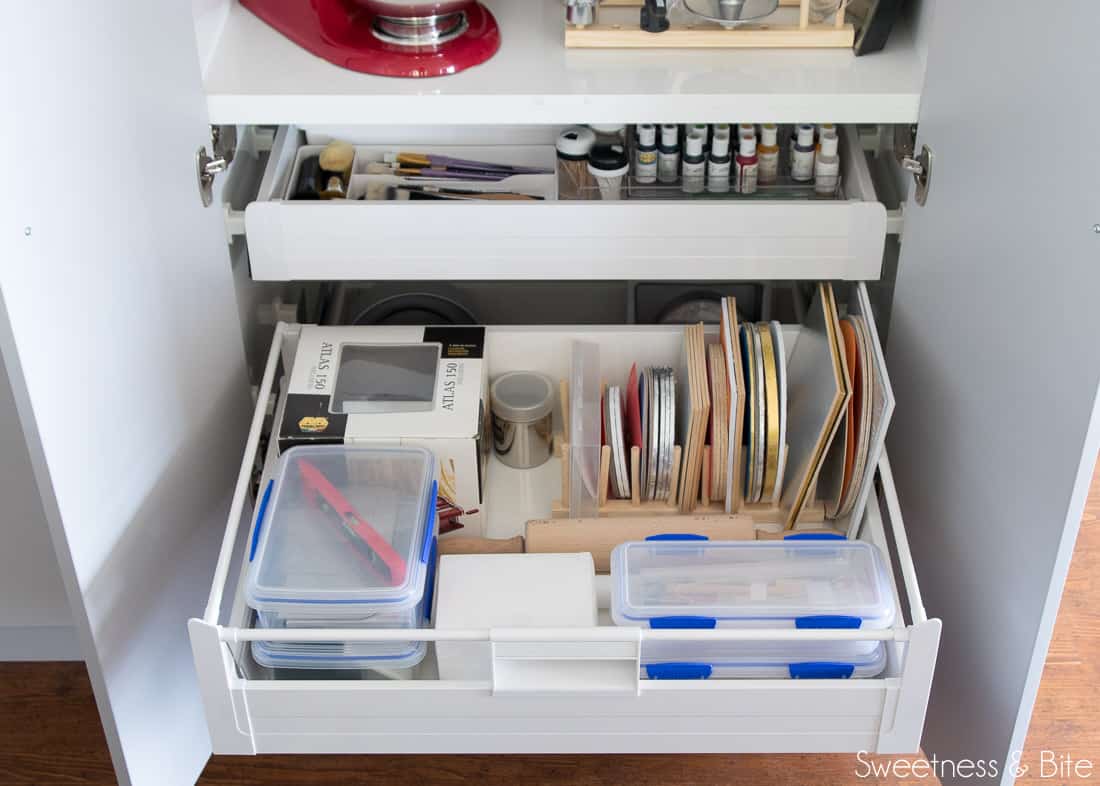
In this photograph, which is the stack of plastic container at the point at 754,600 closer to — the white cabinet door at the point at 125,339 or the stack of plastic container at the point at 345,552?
the stack of plastic container at the point at 345,552

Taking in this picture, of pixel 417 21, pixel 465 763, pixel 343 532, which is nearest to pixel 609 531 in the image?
pixel 343 532

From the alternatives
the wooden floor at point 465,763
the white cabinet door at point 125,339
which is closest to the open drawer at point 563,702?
the white cabinet door at point 125,339

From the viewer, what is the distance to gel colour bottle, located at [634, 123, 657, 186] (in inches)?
55.6

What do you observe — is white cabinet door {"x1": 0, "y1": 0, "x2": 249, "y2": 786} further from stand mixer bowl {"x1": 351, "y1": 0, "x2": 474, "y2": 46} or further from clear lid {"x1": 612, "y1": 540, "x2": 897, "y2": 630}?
clear lid {"x1": 612, "y1": 540, "x2": 897, "y2": 630}

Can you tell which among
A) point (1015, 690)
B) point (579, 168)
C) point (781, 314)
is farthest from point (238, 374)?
point (1015, 690)

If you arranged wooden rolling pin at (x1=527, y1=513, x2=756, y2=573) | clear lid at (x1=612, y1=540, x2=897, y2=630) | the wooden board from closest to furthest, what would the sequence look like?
clear lid at (x1=612, y1=540, x2=897, y2=630), wooden rolling pin at (x1=527, y1=513, x2=756, y2=573), the wooden board

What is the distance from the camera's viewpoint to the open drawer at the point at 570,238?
1.34m

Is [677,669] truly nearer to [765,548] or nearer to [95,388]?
[765,548]

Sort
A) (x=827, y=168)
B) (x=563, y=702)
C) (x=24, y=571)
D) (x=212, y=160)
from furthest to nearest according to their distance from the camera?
(x=24, y=571) < (x=827, y=168) < (x=212, y=160) < (x=563, y=702)

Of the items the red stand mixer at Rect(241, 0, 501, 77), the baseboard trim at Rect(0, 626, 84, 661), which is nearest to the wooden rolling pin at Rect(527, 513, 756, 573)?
the red stand mixer at Rect(241, 0, 501, 77)

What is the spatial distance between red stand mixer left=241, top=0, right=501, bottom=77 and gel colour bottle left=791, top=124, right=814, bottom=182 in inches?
13.8

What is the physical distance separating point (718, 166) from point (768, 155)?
0.06 meters

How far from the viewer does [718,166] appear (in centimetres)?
142

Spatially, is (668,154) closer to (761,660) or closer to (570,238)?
(570,238)
